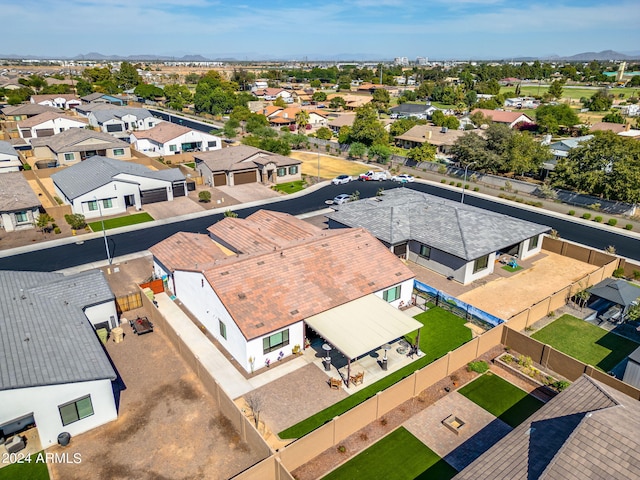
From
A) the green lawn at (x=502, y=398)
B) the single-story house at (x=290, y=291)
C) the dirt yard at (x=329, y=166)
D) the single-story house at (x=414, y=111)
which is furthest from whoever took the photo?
the single-story house at (x=414, y=111)

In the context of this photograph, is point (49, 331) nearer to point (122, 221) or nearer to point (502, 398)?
point (502, 398)

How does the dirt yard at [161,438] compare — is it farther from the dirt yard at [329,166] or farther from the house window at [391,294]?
the dirt yard at [329,166]

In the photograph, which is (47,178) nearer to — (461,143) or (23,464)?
(23,464)

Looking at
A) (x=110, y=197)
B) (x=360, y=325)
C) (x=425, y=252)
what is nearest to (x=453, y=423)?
(x=360, y=325)

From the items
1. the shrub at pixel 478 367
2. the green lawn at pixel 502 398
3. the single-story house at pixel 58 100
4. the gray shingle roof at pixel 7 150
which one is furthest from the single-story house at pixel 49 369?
the single-story house at pixel 58 100

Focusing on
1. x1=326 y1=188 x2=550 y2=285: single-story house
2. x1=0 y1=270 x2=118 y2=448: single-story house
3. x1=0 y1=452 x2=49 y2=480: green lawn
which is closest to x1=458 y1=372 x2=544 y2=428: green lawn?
x1=326 y1=188 x2=550 y2=285: single-story house

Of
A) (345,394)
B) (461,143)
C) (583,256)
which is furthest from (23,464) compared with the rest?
(461,143)
